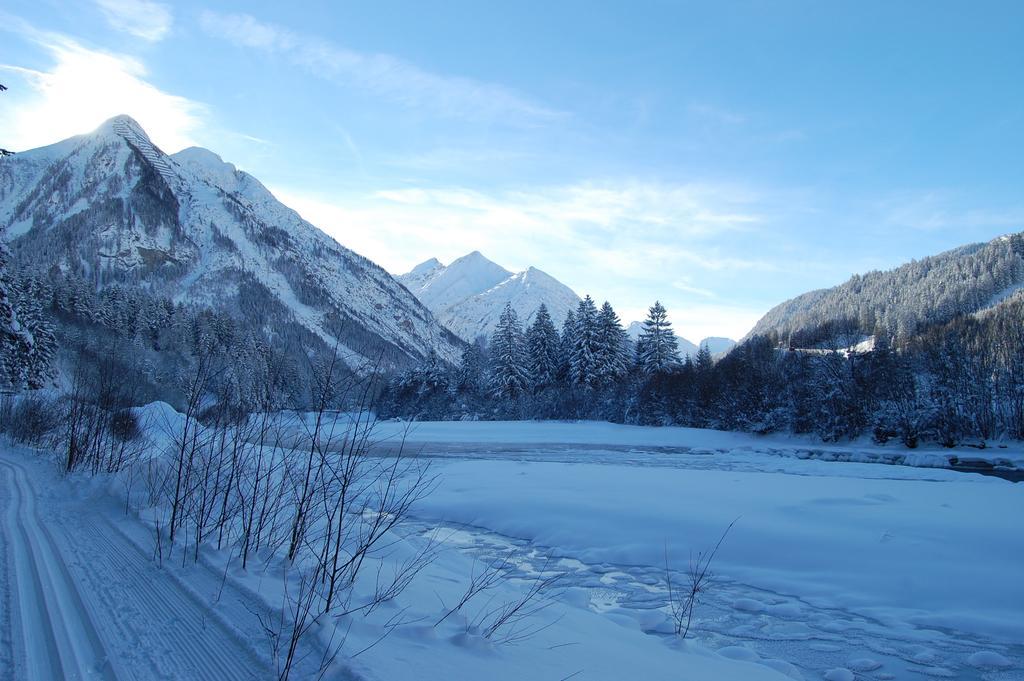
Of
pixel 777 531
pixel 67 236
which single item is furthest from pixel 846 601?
pixel 67 236

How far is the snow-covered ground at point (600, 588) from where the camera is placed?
9.78ft

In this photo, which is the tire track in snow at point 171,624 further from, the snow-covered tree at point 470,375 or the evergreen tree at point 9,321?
the snow-covered tree at point 470,375

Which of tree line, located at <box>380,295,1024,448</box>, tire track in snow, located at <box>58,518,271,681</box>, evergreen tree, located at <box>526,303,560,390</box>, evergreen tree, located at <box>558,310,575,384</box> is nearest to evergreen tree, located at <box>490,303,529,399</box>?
tree line, located at <box>380,295,1024,448</box>

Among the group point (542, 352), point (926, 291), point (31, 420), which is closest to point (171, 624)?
point (31, 420)

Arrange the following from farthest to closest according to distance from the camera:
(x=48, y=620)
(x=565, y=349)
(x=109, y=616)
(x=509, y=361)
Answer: (x=565, y=349) < (x=509, y=361) < (x=109, y=616) < (x=48, y=620)

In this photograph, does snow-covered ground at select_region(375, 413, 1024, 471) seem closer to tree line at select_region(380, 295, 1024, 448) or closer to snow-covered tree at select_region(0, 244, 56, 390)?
tree line at select_region(380, 295, 1024, 448)

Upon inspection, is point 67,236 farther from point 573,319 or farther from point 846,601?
point 846,601

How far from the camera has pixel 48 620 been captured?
3.05 meters

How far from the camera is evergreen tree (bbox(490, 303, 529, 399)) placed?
152 feet

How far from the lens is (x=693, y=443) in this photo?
96.2ft

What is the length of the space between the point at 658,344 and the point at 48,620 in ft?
142

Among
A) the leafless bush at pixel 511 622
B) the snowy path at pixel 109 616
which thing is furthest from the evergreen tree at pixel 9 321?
the leafless bush at pixel 511 622

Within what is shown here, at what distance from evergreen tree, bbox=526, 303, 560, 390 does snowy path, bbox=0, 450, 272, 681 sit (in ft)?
142

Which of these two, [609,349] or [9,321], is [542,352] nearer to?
[609,349]
